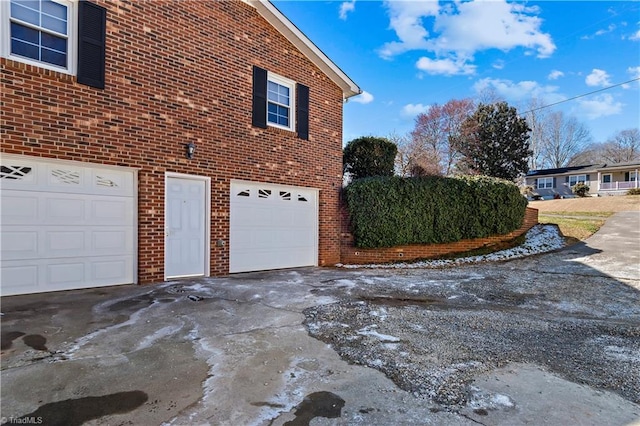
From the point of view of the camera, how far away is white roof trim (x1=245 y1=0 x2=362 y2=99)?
334 inches

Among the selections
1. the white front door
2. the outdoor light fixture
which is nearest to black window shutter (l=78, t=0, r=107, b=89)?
the outdoor light fixture

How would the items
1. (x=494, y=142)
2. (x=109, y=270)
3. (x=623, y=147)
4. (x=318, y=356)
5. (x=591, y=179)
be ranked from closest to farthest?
(x=318, y=356), (x=109, y=270), (x=494, y=142), (x=591, y=179), (x=623, y=147)

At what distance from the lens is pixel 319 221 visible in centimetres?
996

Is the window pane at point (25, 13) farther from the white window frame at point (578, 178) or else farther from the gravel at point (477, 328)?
the white window frame at point (578, 178)

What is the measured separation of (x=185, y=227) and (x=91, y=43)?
148 inches

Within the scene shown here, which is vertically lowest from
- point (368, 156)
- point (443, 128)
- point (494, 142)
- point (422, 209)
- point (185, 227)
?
point (185, 227)

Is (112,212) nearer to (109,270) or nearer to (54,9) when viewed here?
(109,270)

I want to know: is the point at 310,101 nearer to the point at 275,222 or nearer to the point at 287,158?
the point at 287,158

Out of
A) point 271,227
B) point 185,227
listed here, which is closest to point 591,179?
point 271,227

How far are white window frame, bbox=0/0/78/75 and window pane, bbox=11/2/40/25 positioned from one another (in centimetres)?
6

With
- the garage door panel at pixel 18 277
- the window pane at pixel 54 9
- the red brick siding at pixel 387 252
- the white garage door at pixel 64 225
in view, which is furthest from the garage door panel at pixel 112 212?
the red brick siding at pixel 387 252

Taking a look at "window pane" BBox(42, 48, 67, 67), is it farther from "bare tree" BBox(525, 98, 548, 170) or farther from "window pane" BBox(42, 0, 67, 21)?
"bare tree" BBox(525, 98, 548, 170)

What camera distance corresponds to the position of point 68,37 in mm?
5855

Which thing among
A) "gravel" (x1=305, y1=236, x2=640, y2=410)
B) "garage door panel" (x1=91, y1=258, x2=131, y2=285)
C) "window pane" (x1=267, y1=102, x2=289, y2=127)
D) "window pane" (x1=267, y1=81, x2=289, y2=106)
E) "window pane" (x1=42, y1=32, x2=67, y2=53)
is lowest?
"gravel" (x1=305, y1=236, x2=640, y2=410)
